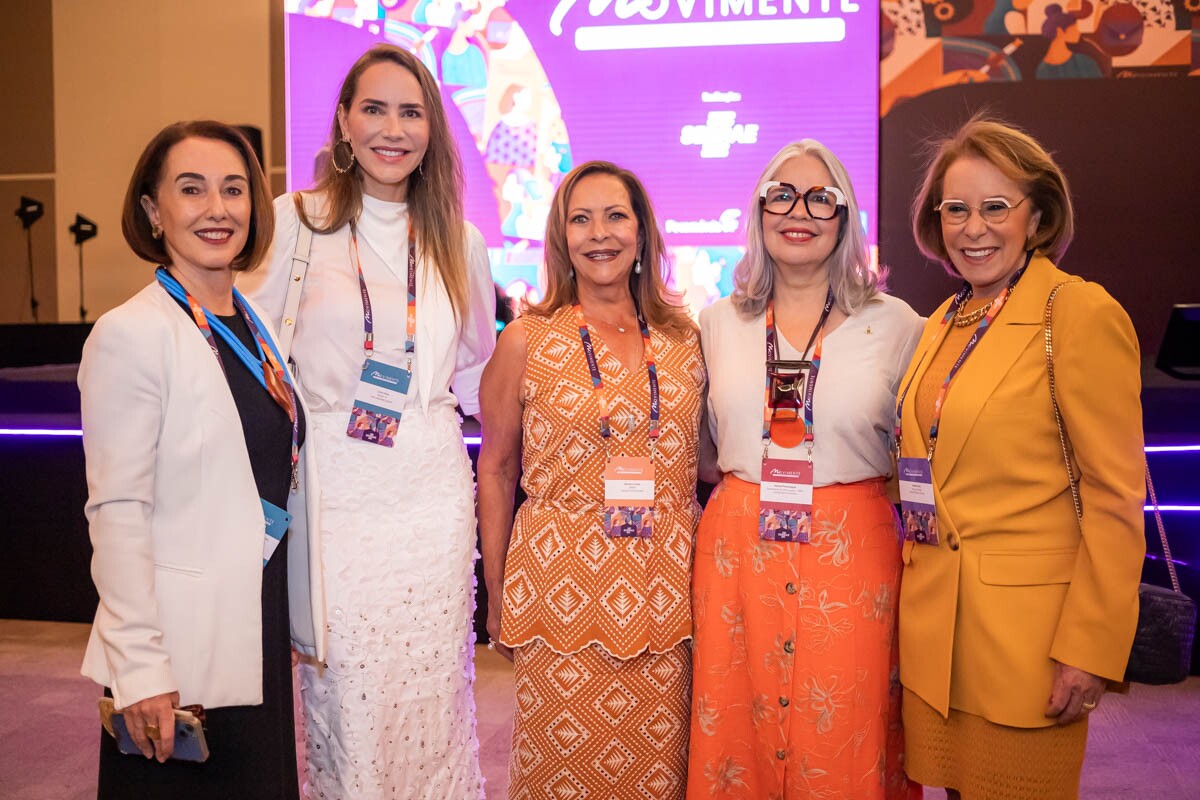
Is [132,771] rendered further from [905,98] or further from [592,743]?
[905,98]

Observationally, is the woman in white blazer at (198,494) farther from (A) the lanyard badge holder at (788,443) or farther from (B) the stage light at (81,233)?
(B) the stage light at (81,233)

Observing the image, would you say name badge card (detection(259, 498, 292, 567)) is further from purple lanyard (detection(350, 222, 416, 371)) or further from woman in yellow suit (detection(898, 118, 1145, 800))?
woman in yellow suit (detection(898, 118, 1145, 800))

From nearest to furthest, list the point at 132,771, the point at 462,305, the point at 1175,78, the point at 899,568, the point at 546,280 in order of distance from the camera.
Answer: the point at 132,771 < the point at 899,568 < the point at 462,305 < the point at 546,280 < the point at 1175,78

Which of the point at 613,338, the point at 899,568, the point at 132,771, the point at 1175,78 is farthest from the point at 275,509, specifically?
the point at 1175,78

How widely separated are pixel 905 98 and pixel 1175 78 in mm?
1548

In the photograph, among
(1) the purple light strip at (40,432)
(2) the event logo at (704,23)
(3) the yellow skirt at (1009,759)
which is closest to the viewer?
(3) the yellow skirt at (1009,759)

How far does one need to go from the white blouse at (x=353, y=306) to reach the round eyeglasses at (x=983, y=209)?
43.8 inches

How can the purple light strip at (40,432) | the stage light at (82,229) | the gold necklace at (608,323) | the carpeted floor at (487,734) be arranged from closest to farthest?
the gold necklace at (608,323)
the carpeted floor at (487,734)
the purple light strip at (40,432)
the stage light at (82,229)

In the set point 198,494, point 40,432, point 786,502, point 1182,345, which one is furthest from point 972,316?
point 40,432

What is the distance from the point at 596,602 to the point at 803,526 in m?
0.50

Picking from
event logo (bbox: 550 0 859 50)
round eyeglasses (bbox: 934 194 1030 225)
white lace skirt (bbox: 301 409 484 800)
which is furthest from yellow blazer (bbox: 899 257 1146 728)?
event logo (bbox: 550 0 859 50)

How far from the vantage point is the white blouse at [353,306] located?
2.14 meters

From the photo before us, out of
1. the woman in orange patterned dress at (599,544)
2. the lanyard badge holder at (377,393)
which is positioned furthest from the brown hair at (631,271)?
the lanyard badge holder at (377,393)

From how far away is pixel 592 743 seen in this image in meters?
2.26
